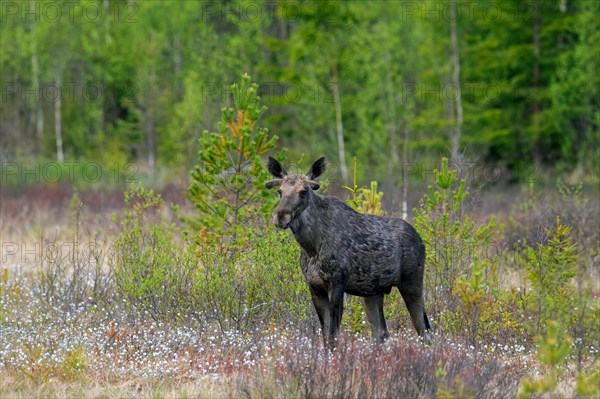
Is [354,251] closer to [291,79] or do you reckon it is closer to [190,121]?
[190,121]

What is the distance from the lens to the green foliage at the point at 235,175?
11.2 meters

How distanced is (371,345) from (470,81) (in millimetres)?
24845

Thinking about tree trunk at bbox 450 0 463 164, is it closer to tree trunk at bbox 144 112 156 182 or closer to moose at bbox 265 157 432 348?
tree trunk at bbox 144 112 156 182

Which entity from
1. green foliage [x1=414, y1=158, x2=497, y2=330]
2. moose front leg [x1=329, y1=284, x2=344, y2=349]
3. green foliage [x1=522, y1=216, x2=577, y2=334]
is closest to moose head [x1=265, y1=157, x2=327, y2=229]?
moose front leg [x1=329, y1=284, x2=344, y2=349]

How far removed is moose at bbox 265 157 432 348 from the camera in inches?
300

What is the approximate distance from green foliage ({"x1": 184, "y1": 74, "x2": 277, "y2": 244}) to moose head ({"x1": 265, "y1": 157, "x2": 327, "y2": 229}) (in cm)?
324

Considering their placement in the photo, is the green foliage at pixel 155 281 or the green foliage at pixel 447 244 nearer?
the green foliage at pixel 447 244

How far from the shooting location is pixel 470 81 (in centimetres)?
3167

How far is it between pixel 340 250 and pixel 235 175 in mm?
3928

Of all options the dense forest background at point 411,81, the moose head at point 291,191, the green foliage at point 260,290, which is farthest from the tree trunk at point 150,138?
the moose head at point 291,191

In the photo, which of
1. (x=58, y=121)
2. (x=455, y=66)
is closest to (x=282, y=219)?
(x=455, y=66)

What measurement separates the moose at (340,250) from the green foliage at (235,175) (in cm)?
298

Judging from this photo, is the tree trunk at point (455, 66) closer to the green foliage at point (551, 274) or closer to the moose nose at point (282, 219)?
the green foliage at point (551, 274)

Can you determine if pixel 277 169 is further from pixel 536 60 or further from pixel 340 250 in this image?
pixel 536 60
